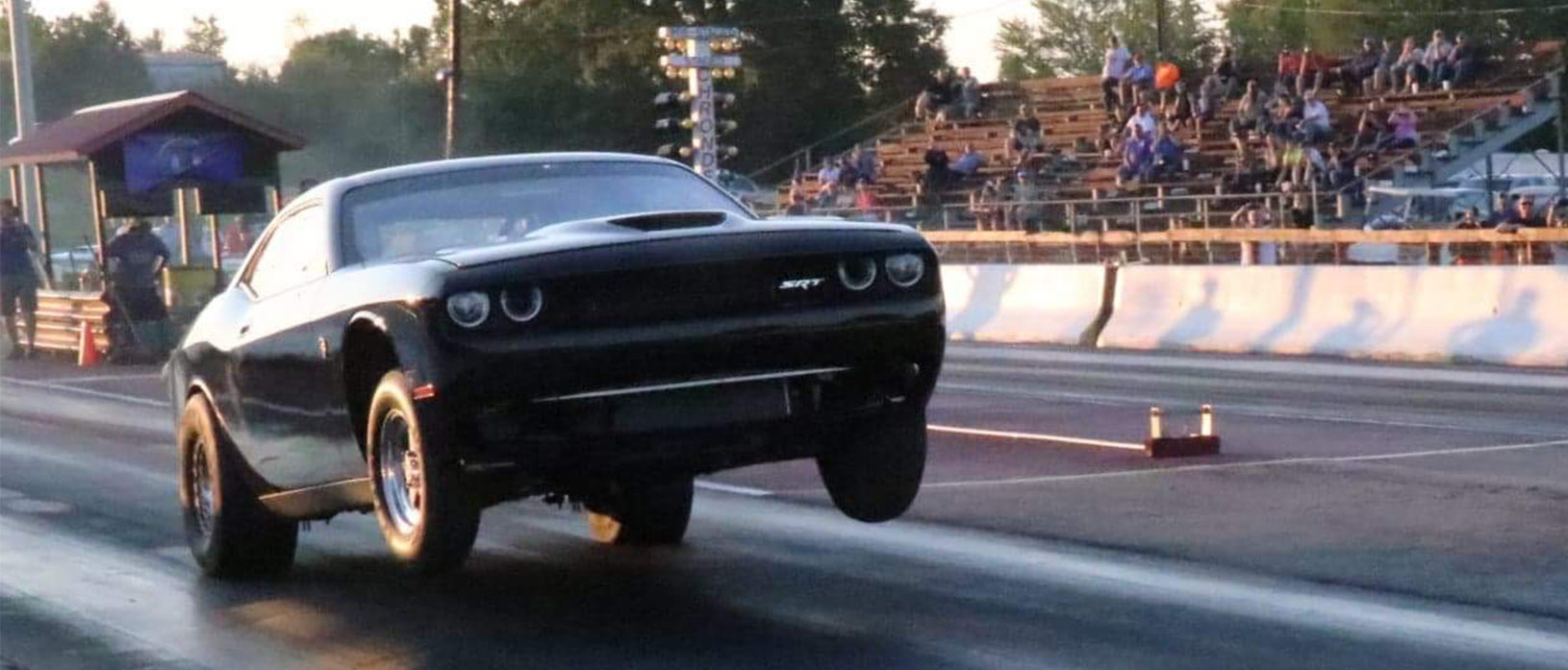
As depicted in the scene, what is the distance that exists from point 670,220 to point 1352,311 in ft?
50.8

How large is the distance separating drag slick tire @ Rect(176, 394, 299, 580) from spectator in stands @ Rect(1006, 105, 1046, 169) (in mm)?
32043

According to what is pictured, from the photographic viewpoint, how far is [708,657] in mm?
7312

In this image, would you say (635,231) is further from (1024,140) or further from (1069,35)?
(1069,35)

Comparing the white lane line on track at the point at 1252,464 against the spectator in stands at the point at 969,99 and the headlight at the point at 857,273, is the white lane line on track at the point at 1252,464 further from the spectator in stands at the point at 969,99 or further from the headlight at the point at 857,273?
the spectator in stands at the point at 969,99

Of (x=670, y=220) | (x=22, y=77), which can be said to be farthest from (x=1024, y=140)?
(x=670, y=220)

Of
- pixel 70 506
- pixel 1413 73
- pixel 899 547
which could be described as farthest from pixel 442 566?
pixel 1413 73

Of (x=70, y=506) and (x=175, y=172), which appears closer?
(x=70, y=506)

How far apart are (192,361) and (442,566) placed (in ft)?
8.49

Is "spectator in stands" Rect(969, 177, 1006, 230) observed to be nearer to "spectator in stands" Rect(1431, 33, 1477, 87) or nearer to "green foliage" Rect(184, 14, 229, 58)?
"spectator in stands" Rect(1431, 33, 1477, 87)

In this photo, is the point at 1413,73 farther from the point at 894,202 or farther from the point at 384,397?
the point at 384,397

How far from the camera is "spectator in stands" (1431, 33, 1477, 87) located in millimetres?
37375

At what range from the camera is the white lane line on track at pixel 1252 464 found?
39.1ft

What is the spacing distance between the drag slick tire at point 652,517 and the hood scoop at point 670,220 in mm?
2114

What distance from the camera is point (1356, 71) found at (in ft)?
127
